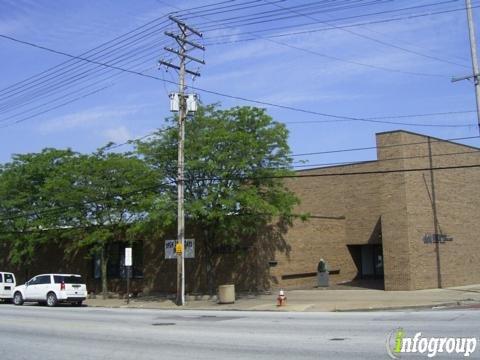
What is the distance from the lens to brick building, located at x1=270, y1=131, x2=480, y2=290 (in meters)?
31.9

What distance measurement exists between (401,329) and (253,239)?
60.8ft

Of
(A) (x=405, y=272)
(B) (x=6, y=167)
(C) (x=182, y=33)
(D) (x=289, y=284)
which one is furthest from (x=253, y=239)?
(B) (x=6, y=167)

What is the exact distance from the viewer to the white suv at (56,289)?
100 feet

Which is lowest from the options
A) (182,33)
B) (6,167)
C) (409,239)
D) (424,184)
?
(409,239)

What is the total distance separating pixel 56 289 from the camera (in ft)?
101

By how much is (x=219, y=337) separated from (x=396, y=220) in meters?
19.6

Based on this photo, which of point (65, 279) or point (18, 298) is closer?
point (65, 279)

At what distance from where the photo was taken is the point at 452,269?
3419 centimetres

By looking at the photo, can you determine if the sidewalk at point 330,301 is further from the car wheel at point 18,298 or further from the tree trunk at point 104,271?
the car wheel at point 18,298

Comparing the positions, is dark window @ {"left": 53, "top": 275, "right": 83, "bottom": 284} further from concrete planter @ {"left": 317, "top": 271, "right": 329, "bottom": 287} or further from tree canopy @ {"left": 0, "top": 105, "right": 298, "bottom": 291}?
concrete planter @ {"left": 317, "top": 271, "right": 329, "bottom": 287}

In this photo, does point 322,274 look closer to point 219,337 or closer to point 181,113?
point 181,113

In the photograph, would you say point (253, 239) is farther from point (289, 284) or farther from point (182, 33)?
→ point (182, 33)

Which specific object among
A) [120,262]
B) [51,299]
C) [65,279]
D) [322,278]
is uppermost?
[120,262]

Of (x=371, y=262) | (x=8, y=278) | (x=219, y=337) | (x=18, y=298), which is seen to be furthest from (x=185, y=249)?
(x=219, y=337)
